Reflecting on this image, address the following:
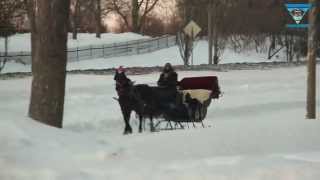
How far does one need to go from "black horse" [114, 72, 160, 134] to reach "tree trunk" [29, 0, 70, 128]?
500 centimetres

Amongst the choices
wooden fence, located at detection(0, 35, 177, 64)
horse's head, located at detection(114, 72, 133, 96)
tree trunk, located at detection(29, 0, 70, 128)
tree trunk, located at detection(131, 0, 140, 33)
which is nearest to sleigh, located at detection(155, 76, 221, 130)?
horse's head, located at detection(114, 72, 133, 96)

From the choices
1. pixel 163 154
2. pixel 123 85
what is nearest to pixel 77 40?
pixel 123 85

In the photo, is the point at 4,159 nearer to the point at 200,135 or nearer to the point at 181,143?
the point at 181,143

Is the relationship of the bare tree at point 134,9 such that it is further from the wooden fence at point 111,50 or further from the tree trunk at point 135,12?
the wooden fence at point 111,50

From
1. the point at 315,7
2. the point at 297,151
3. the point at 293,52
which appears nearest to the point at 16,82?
the point at 315,7

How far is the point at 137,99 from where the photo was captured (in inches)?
600

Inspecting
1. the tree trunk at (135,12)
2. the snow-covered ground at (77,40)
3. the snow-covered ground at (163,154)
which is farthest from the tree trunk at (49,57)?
the tree trunk at (135,12)

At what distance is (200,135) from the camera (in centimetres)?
980

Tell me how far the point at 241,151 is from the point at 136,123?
925 cm

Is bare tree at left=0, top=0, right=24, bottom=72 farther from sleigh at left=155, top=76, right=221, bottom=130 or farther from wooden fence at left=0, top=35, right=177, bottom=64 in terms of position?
sleigh at left=155, top=76, right=221, bottom=130

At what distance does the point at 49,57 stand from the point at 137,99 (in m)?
5.55

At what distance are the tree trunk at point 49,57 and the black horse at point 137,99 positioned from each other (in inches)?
197

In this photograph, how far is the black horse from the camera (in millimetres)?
15141

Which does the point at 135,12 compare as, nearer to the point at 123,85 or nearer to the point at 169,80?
the point at 169,80
